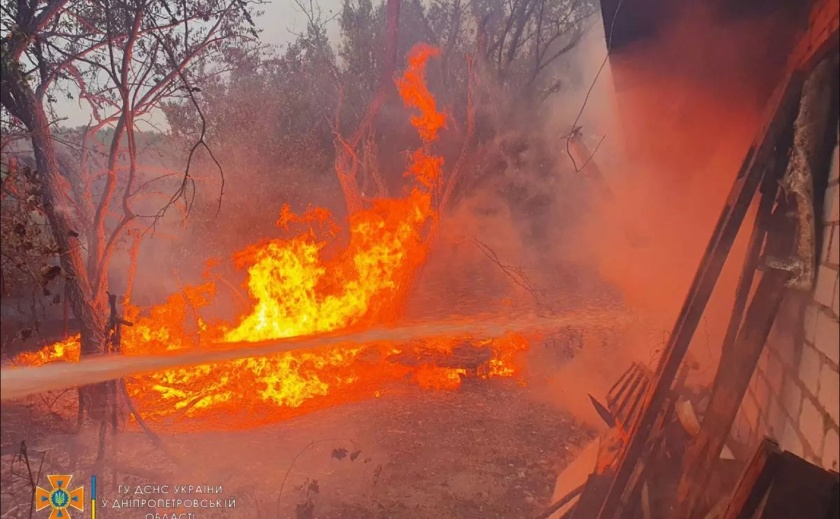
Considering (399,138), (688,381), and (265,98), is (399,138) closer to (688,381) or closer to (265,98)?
(265,98)

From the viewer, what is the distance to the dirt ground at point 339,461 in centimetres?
518

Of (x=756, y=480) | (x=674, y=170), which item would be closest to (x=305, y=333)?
(x=674, y=170)

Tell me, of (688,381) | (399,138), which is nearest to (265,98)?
(399,138)

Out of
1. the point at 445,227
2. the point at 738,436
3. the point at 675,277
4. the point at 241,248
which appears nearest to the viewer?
the point at 738,436

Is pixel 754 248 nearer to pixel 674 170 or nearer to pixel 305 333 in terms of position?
pixel 674 170

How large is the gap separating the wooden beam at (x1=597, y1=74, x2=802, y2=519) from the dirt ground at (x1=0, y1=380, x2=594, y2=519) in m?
1.91

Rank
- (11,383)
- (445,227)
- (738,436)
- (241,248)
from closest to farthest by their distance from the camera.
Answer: (738,436) < (11,383) < (445,227) < (241,248)

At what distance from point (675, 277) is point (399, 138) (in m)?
11.0

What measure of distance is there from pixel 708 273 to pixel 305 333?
7.15 metres

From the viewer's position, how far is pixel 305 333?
8.88 m

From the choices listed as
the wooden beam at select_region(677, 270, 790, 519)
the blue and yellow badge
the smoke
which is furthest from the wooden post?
the blue and yellow badge

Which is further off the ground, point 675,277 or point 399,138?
point 399,138

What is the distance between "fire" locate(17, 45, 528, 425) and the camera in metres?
7.45

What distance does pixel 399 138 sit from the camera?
636 inches
